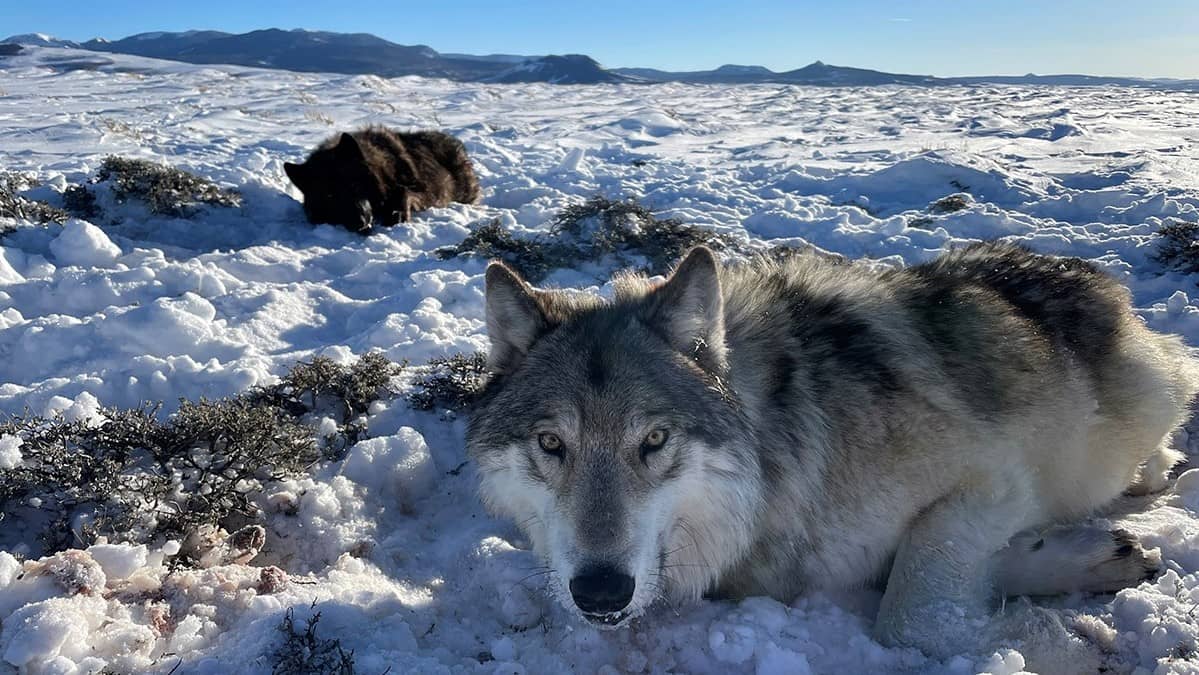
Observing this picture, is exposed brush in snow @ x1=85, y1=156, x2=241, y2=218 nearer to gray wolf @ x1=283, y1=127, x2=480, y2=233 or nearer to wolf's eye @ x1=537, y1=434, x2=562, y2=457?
gray wolf @ x1=283, y1=127, x2=480, y2=233

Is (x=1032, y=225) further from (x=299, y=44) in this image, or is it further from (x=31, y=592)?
(x=299, y=44)

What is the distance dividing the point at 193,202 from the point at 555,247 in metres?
4.51

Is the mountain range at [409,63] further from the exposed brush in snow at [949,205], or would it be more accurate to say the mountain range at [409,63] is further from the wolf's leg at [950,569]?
the wolf's leg at [950,569]

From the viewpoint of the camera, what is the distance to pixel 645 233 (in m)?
8.05

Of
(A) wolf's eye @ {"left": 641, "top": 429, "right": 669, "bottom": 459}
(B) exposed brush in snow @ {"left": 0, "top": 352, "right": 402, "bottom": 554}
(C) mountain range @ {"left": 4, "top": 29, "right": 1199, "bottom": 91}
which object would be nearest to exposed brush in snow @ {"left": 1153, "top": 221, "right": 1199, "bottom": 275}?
(A) wolf's eye @ {"left": 641, "top": 429, "right": 669, "bottom": 459}

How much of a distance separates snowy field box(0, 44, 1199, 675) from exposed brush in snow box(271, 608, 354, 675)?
6 cm

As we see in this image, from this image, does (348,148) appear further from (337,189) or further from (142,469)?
(142,469)

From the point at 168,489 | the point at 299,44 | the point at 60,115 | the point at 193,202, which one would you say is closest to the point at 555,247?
the point at 193,202

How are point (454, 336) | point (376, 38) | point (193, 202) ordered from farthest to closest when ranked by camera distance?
point (376, 38) → point (193, 202) → point (454, 336)

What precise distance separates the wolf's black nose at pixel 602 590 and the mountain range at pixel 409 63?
1605 inches

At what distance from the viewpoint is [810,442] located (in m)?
2.99

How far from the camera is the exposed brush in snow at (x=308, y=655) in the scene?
7.76 ft

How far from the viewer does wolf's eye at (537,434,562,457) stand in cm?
275

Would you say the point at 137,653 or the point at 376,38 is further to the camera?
the point at 376,38
